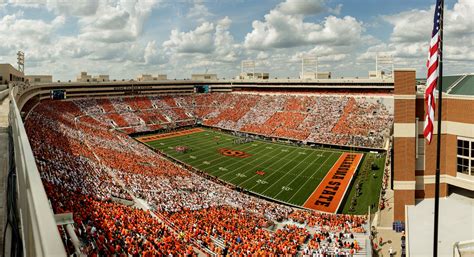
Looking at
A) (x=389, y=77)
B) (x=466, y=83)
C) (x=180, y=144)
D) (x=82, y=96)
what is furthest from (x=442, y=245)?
(x=82, y=96)

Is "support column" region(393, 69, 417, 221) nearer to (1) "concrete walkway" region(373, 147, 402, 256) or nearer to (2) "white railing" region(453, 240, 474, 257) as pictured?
(1) "concrete walkway" region(373, 147, 402, 256)

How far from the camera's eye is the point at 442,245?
12484 mm

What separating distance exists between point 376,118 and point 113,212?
44002 mm

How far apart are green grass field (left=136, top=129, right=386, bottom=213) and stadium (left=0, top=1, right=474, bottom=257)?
0.61ft

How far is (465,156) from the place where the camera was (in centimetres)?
1614

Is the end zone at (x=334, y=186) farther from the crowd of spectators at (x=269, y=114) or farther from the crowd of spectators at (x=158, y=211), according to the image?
the crowd of spectators at (x=269, y=114)

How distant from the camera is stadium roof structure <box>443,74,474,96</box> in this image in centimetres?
1638

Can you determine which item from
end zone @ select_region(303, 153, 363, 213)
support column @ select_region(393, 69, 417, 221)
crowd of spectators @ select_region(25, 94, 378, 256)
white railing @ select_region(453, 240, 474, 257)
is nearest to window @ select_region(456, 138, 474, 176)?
support column @ select_region(393, 69, 417, 221)

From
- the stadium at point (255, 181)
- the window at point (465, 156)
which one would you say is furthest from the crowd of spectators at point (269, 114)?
the window at point (465, 156)

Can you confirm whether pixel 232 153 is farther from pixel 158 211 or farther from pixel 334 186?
pixel 158 211

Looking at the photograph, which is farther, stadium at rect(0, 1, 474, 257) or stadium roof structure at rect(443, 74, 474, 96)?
stadium roof structure at rect(443, 74, 474, 96)

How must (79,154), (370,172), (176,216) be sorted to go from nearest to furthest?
(176,216) < (79,154) < (370,172)

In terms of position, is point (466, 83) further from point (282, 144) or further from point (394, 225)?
point (282, 144)

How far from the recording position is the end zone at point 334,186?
2748 centimetres
